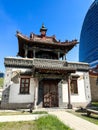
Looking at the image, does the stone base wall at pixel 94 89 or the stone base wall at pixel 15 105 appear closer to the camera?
the stone base wall at pixel 15 105

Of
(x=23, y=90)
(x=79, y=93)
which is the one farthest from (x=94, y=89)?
(x=23, y=90)

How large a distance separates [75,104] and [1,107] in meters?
7.64

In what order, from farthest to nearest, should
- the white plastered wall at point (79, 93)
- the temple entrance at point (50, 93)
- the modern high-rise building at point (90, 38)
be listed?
the modern high-rise building at point (90, 38), the white plastered wall at point (79, 93), the temple entrance at point (50, 93)

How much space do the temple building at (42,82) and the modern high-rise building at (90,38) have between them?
68140 millimetres

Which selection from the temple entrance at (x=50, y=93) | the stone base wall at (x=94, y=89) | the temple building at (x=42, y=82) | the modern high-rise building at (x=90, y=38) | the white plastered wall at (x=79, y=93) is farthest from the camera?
the modern high-rise building at (x=90, y=38)

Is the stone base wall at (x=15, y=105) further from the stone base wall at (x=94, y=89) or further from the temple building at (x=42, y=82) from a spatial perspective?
the stone base wall at (x=94, y=89)

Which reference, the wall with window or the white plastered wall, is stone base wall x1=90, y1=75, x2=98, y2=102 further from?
the wall with window

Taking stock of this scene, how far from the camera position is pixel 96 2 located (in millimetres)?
89000

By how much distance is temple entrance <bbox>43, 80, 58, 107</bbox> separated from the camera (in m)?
12.7

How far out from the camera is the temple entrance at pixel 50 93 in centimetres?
1268

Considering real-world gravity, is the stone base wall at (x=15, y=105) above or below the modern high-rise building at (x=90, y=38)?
below

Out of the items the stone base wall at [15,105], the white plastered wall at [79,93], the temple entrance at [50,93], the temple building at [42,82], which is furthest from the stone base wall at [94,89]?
the stone base wall at [15,105]

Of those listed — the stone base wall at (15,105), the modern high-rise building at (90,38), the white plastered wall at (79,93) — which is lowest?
the stone base wall at (15,105)

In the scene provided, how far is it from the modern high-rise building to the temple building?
68140 mm
